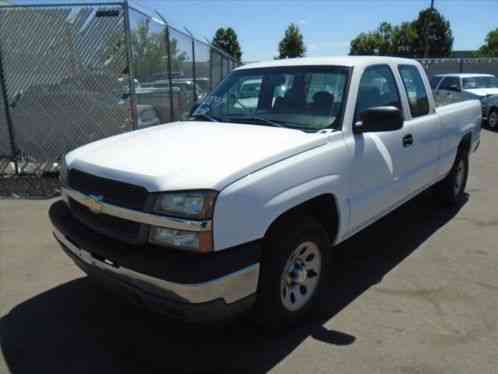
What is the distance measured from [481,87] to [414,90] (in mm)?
12838

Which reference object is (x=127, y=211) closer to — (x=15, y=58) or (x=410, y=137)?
(x=410, y=137)

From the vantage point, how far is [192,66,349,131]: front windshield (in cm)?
340

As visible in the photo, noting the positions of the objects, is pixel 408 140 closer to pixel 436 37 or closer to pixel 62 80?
pixel 62 80

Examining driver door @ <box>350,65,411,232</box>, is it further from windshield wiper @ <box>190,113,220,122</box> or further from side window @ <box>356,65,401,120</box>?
windshield wiper @ <box>190,113,220,122</box>

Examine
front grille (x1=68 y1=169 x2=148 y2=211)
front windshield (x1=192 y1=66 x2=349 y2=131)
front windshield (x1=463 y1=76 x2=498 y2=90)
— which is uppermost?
front windshield (x1=463 y1=76 x2=498 y2=90)

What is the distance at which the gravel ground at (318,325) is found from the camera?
2.75m

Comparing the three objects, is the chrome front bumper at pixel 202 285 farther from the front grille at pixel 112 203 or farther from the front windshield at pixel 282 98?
the front windshield at pixel 282 98

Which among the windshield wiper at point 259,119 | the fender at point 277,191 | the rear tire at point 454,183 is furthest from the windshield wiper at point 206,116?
the rear tire at point 454,183

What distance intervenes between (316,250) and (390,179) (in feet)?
3.82

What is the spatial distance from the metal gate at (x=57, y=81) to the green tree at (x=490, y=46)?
65.7 meters

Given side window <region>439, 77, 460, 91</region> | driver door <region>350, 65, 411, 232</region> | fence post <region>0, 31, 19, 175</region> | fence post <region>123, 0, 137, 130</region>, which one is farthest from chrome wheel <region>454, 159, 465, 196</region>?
side window <region>439, 77, 460, 91</region>

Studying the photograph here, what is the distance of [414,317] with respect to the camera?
10.6 ft

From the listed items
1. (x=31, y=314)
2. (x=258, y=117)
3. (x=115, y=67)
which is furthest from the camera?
(x=115, y=67)

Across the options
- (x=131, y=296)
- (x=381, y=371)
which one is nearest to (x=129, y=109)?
(x=131, y=296)
